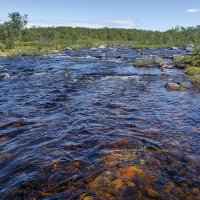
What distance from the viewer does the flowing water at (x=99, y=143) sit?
33.6ft

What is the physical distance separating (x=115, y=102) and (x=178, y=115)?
16.3 feet

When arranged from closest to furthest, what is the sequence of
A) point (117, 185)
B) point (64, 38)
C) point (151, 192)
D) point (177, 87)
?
point (151, 192) → point (117, 185) → point (177, 87) → point (64, 38)

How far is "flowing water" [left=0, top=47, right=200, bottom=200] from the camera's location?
10.2 meters

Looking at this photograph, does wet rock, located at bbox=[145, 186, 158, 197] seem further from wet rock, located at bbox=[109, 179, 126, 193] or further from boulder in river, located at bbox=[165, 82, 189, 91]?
boulder in river, located at bbox=[165, 82, 189, 91]

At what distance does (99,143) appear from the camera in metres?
14.1

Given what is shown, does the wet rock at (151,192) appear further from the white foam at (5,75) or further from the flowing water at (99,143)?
the white foam at (5,75)

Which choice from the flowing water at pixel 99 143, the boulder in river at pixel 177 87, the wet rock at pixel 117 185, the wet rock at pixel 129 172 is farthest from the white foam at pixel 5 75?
the wet rock at pixel 117 185

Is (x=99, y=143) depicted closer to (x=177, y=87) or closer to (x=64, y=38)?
(x=177, y=87)

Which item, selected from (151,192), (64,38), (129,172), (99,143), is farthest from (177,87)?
(64,38)

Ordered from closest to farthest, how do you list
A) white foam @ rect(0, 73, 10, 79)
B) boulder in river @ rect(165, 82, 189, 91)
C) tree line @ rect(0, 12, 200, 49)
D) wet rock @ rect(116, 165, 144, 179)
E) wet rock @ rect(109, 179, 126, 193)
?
wet rock @ rect(109, 179, 126, 193) < wet rock @ rect(116, 165, 144, 179) < boulder in river @ rect(165, 82, 189, 91) < white foam @ rect(0, 73, 10, 79) < tree line @ rect(0, 12, 200, 49)

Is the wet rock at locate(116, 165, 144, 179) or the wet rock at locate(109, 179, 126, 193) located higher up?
the wet rock at locate(109, 179, 126, 193)

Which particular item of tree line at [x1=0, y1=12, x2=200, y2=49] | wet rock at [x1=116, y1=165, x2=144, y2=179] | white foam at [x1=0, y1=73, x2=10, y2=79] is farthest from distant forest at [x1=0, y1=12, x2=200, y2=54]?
wet rock at [x1=116, y1=165, x2=144, y2=179]

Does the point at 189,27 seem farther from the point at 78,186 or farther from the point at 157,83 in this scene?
the point at 78,186

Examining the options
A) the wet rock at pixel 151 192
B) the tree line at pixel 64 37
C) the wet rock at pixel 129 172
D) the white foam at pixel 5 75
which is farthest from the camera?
the tree line at pixel 64 37
